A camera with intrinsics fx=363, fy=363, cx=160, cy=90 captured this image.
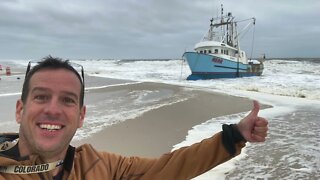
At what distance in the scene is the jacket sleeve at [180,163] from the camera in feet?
6.37

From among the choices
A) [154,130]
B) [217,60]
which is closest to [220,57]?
[217,60]

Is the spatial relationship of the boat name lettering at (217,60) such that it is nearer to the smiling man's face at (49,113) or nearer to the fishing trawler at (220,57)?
the fishing trawler at (220,57)

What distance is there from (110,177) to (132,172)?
0.14 metres

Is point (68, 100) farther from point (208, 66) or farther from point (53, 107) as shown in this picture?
point (208, 66)

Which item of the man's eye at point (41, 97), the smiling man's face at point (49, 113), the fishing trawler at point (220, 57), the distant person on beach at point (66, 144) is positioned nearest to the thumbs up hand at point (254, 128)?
the distant person on beach at point (66, 144)

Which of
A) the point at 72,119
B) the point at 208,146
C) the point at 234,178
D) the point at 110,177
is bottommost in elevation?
the point at 234,178

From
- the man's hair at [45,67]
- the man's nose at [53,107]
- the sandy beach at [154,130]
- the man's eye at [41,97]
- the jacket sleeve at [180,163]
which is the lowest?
the sandy beach at [154,130]

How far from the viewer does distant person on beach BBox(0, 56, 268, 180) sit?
1.72 m

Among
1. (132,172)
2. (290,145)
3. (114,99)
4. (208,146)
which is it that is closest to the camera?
(208,146)

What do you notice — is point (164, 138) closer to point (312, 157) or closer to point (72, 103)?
point (312, 157)

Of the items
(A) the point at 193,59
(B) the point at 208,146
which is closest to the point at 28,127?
(B) the point at 208,146

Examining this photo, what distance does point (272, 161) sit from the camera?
540cm

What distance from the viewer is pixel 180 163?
200cm

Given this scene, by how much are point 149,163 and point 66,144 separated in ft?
1.73
